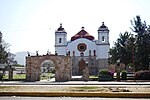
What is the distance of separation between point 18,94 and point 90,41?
52.9 m

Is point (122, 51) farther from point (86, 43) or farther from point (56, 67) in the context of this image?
point (56, 67)

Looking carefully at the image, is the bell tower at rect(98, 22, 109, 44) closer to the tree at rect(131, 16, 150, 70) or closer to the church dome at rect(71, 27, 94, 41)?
the church dome at rect(71, 27, 94, 41)

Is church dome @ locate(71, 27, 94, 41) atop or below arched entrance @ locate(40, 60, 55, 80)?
atop

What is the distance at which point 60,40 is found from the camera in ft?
243

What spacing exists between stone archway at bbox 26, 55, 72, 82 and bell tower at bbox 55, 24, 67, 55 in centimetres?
3136

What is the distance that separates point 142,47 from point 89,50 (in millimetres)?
19919

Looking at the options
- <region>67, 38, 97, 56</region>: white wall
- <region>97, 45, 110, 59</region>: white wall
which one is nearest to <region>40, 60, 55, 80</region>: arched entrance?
<region>67, 38, 97, 56</region>: white wall

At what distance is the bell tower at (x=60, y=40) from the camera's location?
238 feet

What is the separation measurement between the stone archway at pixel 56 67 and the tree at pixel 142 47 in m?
17.2

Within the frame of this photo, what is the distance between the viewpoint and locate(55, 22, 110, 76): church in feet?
228

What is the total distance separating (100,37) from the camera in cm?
7200

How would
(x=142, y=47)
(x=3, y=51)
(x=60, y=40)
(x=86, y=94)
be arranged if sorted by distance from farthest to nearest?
(x=3, y=51) < (x=60, y=40) < (x=142, y=47) < (x=86, y=94)

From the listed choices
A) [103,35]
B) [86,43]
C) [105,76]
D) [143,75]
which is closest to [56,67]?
[105,76]

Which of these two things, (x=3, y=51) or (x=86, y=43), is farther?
(x=3, y=51)
